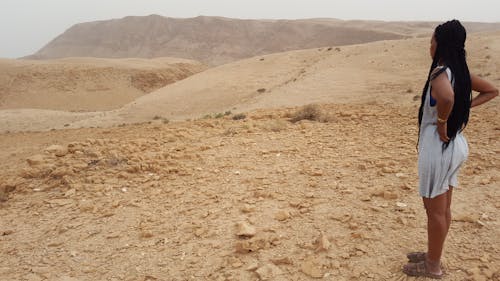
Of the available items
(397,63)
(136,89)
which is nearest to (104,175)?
(397,63)

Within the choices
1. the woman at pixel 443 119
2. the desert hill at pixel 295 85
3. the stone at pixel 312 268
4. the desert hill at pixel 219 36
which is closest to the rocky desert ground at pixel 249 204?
the stone at pixel 312 268

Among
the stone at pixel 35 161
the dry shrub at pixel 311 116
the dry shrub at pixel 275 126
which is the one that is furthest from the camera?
the dry shrub at pixel 311 116

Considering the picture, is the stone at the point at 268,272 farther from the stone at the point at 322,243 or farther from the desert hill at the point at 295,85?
the desert hill at the point at 295,85

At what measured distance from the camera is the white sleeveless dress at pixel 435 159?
7.92 feet

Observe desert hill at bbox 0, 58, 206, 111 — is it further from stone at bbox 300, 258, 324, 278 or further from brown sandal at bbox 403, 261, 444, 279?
brown sandal at bbox 403, 261, 444, 279

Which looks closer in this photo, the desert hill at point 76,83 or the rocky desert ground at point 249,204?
the rocky desert ground at point 249,204

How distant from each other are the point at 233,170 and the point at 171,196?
97 centimetres

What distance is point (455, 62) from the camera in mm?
2324

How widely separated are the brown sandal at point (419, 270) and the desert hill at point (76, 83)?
82.0 ft

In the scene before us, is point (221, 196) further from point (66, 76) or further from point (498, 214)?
point (66, 76)

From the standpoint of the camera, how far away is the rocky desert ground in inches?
120

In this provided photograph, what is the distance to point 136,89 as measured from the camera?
30391 mm

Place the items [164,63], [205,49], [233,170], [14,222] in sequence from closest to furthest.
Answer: [14,222] < [233,170] < [164,63] < [205,49]

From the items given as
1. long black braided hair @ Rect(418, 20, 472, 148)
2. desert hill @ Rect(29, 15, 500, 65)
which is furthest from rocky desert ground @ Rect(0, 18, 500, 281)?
desert hill @ Rect(29, 15, 500, 65)
